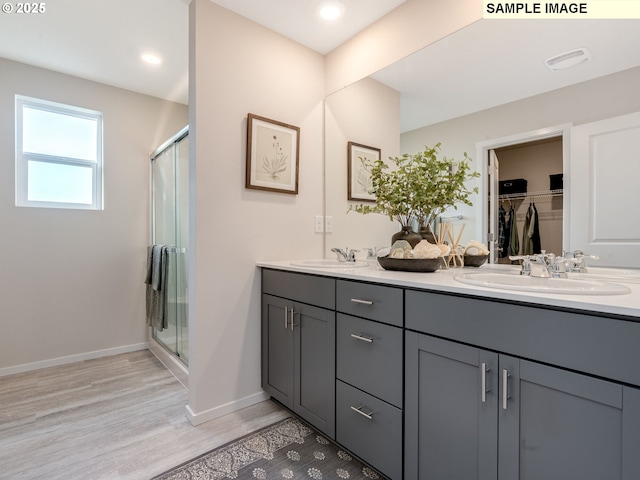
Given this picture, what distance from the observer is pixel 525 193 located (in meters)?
1.39

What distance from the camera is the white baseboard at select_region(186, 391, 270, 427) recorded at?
1.81m

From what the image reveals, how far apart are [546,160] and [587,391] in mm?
933

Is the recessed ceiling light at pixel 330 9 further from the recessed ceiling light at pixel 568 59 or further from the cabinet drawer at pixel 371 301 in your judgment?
the cabinet drawer at pixel 371 301

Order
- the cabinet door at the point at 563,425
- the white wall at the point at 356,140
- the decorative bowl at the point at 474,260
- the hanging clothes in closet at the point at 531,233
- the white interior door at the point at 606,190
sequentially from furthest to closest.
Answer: the white wall at the point at 356,140 → the decorative bowl at the point at 474,260 → the hanging clothes in closet at the point at 531,233 → the white interior door at the point at 606,190 → the cabinet door at the point at 563,425

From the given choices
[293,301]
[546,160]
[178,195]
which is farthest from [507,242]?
[178,195]

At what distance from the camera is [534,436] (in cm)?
90

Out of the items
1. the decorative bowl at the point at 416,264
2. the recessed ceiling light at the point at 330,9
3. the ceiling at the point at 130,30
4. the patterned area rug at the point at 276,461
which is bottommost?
the patterned area rug at the point at 276,461

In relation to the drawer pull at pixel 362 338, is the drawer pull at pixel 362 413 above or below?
below

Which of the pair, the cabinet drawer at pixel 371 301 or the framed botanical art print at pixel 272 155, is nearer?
the cabinet drawer at pixel 371 301

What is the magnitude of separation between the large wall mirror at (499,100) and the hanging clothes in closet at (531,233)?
0.11ft

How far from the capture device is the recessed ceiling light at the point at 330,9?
1864 millimetres

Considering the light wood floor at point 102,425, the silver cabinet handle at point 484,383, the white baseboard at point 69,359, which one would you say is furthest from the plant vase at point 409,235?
the white baseboard at point 69,359

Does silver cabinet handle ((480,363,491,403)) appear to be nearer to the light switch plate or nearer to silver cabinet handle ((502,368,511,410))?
silver cabinet handle ((502,368,511,410))

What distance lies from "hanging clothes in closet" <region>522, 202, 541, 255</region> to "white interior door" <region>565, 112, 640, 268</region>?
0.37 ft
